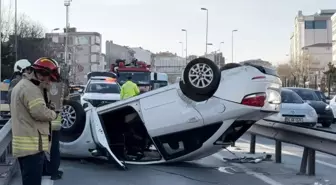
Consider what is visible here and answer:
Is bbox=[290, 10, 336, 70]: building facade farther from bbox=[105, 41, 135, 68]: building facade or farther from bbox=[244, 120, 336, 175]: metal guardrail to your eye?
bbox=[244, 120, 336, 175]: metal guardrail

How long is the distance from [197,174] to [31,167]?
4.14 metres

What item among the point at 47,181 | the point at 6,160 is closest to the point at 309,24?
the point at 6,160

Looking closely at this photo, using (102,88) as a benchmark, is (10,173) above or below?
below

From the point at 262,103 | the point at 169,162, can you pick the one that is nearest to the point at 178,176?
the point at 169,162

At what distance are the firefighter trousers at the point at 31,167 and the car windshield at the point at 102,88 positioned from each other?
69.1ft

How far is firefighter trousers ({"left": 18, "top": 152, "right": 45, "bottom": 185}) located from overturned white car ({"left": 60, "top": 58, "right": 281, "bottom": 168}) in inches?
139

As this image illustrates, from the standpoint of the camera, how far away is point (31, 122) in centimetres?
527

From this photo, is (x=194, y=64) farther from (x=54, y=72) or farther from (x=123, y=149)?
(x=54, y=72)

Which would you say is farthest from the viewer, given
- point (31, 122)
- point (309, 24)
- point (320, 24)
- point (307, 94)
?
point (309, 24)

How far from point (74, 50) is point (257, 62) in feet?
283

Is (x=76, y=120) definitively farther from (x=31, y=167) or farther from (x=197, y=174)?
(x=31, y=167)

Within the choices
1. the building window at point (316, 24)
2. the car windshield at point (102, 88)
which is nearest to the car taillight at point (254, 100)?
the car windshield at point (102, 88)

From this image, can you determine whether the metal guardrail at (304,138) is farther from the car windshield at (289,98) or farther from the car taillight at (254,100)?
the car windshield at (289,98)

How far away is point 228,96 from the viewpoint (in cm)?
871
